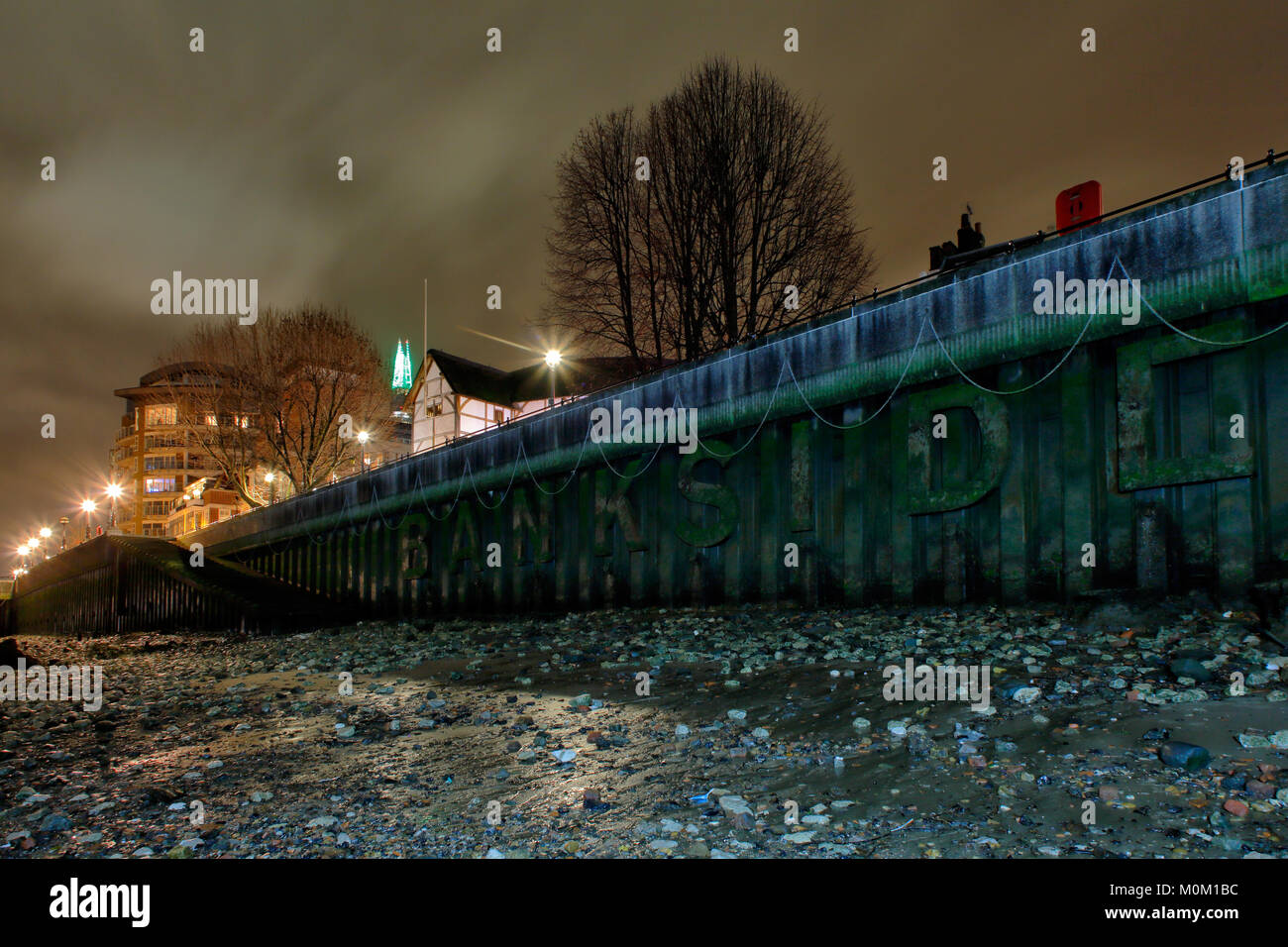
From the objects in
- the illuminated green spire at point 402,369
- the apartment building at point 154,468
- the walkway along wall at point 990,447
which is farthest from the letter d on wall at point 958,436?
the illuminated green spire at point 402,369

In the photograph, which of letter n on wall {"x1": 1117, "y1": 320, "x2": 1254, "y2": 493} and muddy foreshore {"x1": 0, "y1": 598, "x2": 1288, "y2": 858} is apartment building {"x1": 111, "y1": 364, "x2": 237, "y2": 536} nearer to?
muddy foreshore {"x1": 0, "y1": 598, "x2": 1288, "y2": 858}

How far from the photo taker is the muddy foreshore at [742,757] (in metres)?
4.44

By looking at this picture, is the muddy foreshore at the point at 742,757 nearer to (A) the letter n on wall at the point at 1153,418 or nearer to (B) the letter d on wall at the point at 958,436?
(A) the letter n on wall at the point at 1153,418

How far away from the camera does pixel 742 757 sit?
5.91 m

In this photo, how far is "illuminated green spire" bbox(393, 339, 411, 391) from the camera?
587 feet

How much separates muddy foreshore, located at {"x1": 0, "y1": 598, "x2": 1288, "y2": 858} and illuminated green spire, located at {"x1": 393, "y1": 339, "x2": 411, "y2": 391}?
176784 millimetres

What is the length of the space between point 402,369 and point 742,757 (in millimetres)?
185440

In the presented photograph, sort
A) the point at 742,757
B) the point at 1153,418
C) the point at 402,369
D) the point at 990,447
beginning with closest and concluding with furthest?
the point at 742,757 → the point at 1153,418 → the point at 990,447 → the point at 402,369

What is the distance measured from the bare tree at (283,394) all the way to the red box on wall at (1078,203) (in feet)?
130

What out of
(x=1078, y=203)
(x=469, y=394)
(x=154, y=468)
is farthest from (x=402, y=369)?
(x=1078, y=203)

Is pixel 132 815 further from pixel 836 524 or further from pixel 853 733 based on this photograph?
pixel 836 524

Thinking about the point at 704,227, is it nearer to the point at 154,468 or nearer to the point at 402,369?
the point at 154,468

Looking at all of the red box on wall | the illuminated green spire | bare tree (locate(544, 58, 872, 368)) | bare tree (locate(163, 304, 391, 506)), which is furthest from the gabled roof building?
the illuminated green spire
